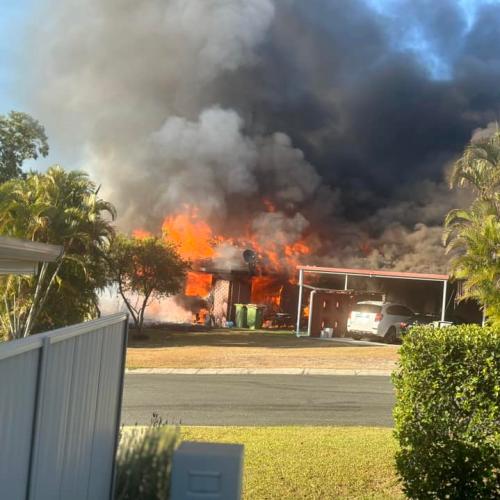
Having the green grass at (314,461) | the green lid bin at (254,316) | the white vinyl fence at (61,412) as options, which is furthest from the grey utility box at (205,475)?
the green lid bin at (254,316)

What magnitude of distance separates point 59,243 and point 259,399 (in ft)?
31.1

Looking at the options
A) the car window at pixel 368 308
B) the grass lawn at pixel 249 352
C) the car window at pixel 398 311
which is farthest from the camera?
the car window at pixel 398 311

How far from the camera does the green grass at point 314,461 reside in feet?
19.2

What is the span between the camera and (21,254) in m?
4.27

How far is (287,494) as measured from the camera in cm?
571

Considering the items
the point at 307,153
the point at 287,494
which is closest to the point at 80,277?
the point at 287,494

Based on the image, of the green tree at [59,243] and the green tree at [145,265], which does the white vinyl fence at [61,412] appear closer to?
the green tree at [59,243]

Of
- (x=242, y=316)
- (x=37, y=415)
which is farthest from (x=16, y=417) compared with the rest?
(x=242, y=316)

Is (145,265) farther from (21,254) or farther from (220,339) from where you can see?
(21,254)

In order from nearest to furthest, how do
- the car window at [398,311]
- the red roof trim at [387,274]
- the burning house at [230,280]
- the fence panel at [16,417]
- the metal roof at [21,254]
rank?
1. the fence panel at [16,417]
2. the metal roof at [21,254]
3. the car window at [398,311]
4. the red roof trim at [387,274]
5. the burning house at [230,280]

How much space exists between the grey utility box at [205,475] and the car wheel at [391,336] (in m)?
22.5

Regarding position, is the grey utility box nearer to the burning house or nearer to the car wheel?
the car wheel

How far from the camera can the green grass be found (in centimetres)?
584

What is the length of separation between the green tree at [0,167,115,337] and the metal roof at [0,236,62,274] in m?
13.3
